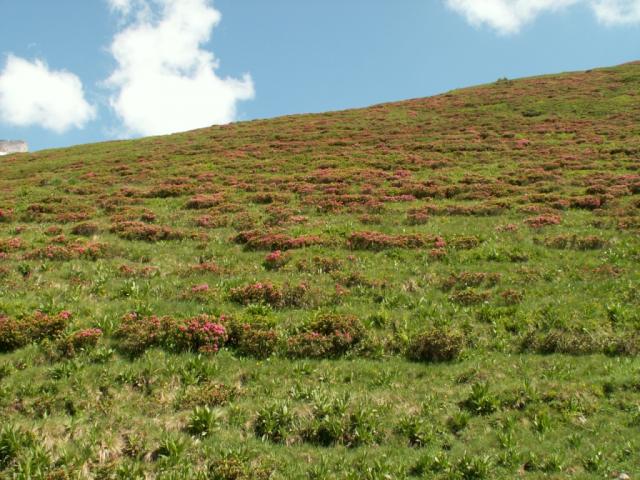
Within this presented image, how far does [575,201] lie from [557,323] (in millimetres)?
12942

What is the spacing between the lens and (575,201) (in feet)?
77.0

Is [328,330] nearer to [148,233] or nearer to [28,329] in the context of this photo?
[28,329]

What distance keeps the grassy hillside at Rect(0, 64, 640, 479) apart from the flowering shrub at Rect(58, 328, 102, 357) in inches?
2.4

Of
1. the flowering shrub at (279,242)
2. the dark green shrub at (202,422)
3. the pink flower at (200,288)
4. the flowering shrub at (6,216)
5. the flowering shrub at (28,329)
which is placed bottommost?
the dark green shrub at (202,422)

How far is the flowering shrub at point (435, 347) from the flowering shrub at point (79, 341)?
785 centimetres

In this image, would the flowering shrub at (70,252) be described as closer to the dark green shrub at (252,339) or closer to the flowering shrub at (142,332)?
the flowering shrub at (142,332)

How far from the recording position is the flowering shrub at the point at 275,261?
17188 mm

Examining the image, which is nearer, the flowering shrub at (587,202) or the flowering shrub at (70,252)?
the flowering shrub at (70,252)

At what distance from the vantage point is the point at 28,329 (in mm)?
11922

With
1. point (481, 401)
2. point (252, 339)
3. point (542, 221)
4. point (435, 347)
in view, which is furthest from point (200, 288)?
point (542, 221)

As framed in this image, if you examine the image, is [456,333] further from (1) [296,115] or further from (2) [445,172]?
(1) [296,115]

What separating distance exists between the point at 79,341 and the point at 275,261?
729cm

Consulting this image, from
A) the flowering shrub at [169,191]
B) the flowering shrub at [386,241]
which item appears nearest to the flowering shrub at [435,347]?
the flowering shrub at [386,241]

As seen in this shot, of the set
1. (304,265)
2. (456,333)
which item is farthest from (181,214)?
(456,333)
